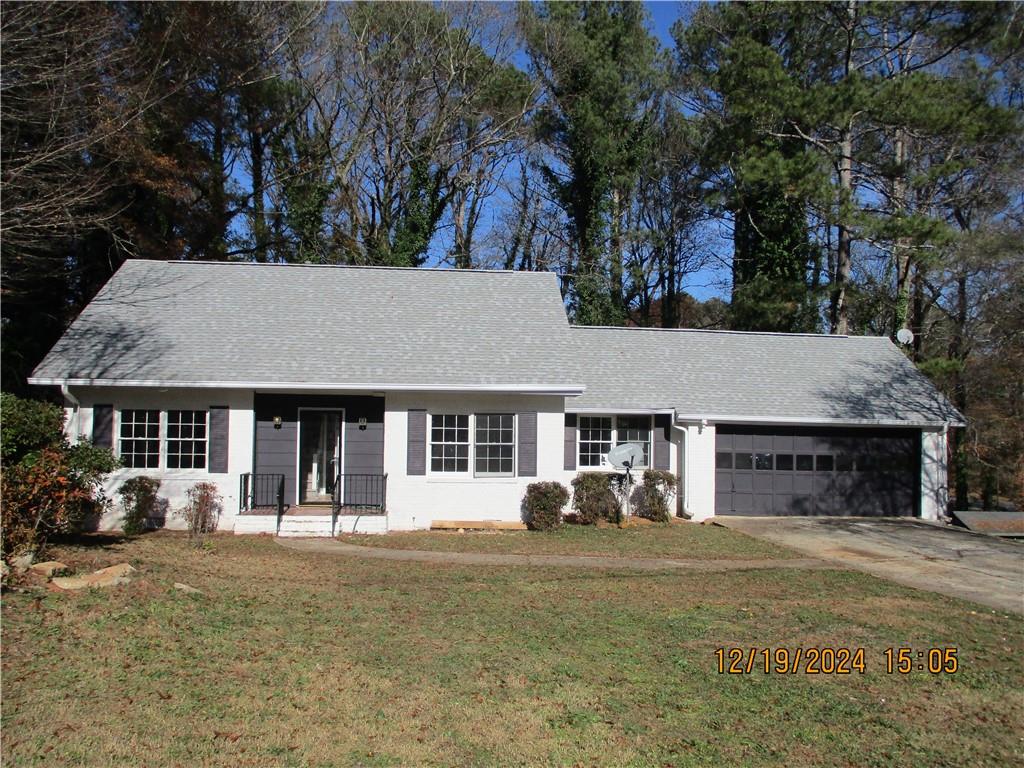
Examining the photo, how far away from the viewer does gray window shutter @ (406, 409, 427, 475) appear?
53.3ft

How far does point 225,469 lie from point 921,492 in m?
16.6

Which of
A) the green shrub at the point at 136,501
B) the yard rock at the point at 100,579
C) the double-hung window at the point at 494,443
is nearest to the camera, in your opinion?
the yard rock at the point at 100,579

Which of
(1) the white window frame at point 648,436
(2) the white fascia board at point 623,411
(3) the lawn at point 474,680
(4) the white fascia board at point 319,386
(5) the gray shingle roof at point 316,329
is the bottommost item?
(3) the lawn at point 474,680

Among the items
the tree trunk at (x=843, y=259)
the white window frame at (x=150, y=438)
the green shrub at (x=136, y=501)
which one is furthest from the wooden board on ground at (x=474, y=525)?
the tree trunk at (x=843, y=259)

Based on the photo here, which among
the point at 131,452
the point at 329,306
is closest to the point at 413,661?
the point at 131,452

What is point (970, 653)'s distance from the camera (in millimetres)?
7793

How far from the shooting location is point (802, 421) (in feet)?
61.6

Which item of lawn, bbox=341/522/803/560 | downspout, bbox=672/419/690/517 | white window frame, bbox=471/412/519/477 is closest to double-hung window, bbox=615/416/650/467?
downspout, bbox=672/419/690/517

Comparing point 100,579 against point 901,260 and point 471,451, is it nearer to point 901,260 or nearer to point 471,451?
point 471,451

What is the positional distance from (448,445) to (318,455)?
10.2 feet

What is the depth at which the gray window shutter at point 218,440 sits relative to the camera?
624 inches

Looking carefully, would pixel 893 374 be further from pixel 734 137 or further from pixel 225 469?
pixel 225 469

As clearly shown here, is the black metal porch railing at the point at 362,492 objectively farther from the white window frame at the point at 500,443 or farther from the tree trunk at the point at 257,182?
the tree trunk at the point at 257,182

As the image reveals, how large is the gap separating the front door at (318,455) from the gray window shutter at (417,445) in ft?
5.48
